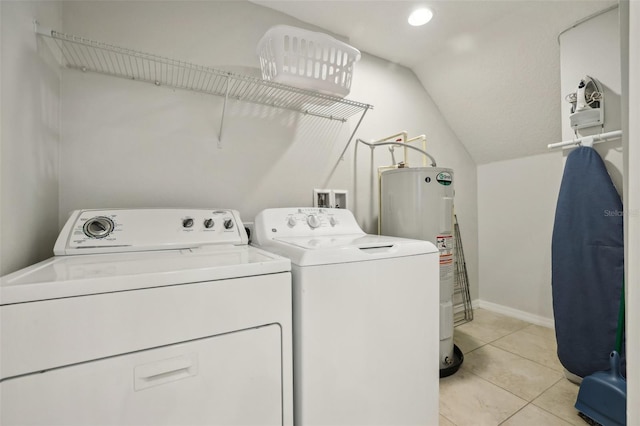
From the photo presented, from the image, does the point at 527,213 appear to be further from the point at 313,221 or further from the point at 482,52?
the point at 313,221

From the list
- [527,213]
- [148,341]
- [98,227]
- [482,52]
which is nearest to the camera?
[148,341]

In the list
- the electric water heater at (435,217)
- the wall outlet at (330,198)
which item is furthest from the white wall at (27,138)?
the electric water heater at (435,217)

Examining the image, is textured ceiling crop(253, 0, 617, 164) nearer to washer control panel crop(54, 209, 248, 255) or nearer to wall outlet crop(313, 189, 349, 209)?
wall outlet crop(313, 189, 349, 209)

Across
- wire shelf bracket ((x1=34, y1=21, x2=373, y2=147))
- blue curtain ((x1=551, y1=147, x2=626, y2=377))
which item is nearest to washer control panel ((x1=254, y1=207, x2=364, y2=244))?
wire shelf bracket ((x1=34, y1=21, x2=373, y2=147))

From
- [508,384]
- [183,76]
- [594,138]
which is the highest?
[183,76]

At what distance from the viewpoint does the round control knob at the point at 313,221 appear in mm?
1510

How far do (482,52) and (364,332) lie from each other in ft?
7.44

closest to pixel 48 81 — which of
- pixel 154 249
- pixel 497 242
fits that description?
pixel 154 249

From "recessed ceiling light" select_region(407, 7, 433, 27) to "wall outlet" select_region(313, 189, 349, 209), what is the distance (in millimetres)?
1231

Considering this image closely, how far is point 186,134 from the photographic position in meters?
1.50

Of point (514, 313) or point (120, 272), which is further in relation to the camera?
point (514, 313)

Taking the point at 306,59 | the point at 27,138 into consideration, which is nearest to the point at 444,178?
the point at 306,59

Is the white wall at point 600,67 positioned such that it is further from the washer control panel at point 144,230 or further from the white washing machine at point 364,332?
the washer control panel at point 144,230

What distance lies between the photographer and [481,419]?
138 cm
